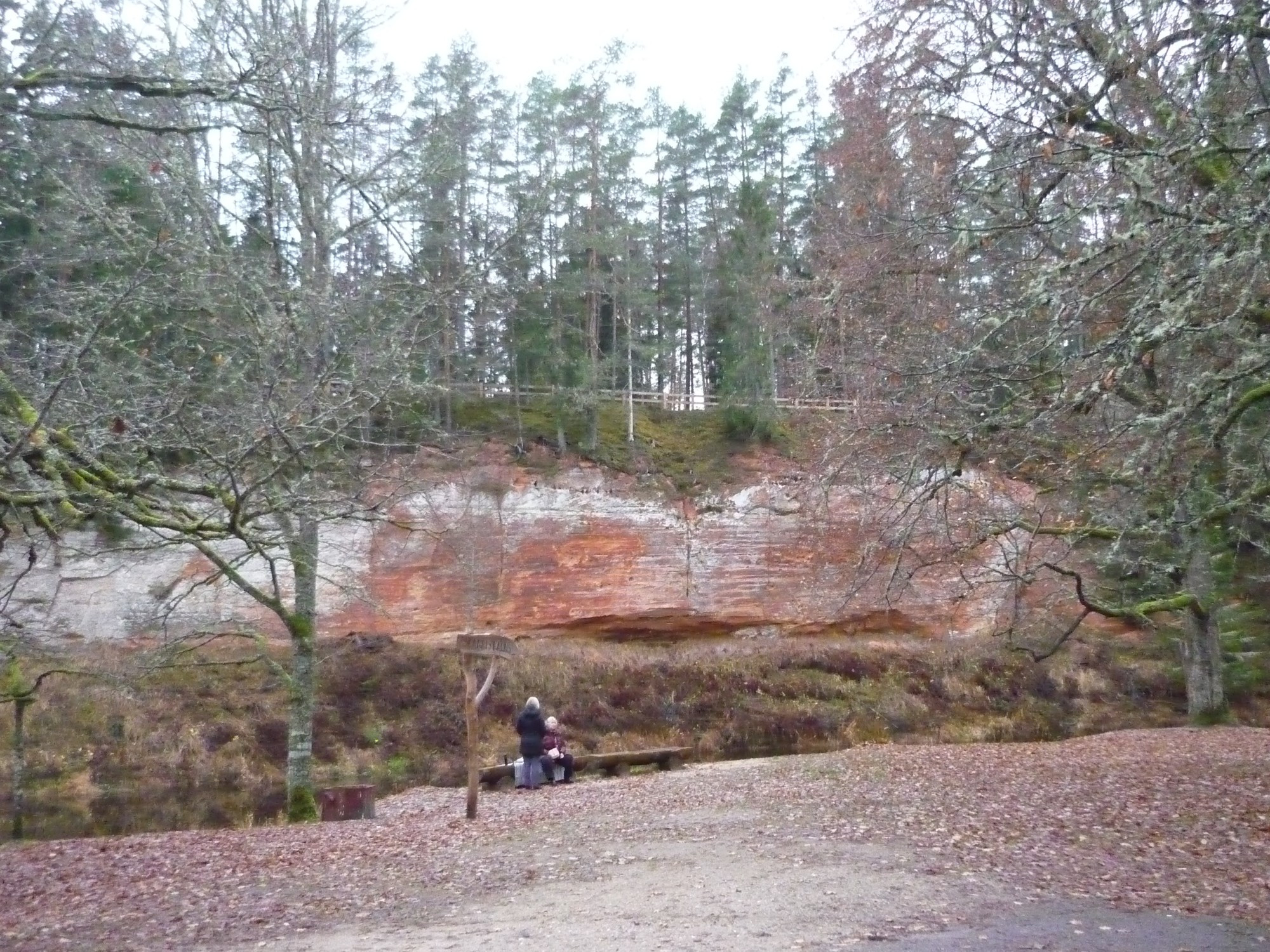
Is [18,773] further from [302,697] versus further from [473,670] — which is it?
[473,670]

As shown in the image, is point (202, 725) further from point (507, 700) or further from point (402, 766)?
point (507, 700)

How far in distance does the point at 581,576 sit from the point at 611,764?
44.2ft

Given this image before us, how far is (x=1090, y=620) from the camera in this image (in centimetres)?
2800

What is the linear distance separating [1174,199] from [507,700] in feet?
69.2

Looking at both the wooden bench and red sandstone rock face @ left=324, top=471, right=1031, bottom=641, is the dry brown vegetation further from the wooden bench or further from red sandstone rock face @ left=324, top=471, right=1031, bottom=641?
the wooden bench

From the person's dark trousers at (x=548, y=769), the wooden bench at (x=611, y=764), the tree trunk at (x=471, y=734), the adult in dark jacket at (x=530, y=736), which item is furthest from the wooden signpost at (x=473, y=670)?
the wooden bench at (x=611, y=764)

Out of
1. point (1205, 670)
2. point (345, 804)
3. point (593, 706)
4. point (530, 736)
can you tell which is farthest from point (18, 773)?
point (1205, 670)

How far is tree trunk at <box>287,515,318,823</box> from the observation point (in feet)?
41.8

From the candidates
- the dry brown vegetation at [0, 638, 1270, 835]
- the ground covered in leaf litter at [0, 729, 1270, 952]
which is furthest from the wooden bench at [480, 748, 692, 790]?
the dry brown vegetation at [0, 638, 1270, 835]

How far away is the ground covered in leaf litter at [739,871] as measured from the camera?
5480 mm

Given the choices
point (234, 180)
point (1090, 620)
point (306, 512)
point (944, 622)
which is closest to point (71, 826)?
point (234, 180)

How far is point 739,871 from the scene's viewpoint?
6.81 metres

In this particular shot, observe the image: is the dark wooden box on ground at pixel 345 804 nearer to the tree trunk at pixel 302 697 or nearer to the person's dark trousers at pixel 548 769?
the tree trunk at pixel 302 697

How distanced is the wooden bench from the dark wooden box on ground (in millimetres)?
2042
